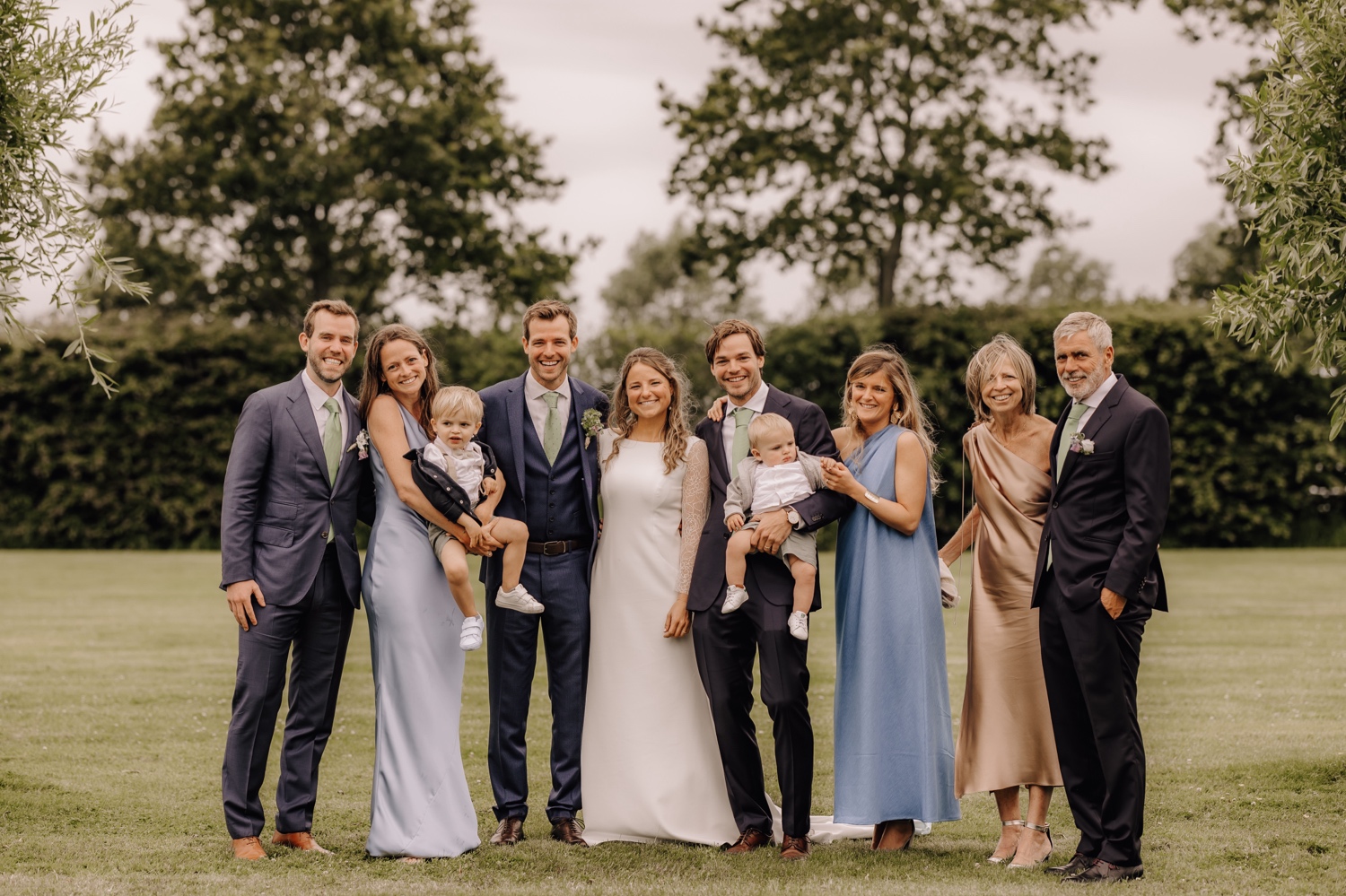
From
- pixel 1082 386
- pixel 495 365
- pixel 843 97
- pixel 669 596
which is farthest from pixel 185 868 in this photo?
pixel 843 97

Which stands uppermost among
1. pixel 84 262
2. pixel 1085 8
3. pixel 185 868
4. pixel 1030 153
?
pixel 1085 8

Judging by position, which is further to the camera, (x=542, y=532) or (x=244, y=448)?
(x=542, y=532)

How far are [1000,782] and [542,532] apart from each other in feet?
7.96

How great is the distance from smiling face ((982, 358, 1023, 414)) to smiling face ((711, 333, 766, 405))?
1053 mm

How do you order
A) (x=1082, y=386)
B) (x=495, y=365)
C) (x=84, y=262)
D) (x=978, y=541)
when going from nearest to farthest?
(x=1082, y=386), (x=978, y=541), (x=84, y=262), (x=495, y=365)

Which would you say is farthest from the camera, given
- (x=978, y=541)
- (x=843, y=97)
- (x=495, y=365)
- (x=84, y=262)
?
(x=843, y=97)

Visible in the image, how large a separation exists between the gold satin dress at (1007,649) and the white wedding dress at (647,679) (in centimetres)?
124

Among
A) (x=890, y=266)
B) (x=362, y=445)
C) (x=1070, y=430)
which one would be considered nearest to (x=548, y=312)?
(x=362, y=445)

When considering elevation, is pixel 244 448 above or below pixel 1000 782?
above

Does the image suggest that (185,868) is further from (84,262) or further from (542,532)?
(84,262)

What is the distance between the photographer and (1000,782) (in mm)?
6020

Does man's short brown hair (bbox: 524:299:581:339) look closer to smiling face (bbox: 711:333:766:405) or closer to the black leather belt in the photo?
smiling face (bbox: 711:333:766:405)

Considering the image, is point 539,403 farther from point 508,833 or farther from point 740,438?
point 508,833

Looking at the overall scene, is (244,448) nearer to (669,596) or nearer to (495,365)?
(669,596)
